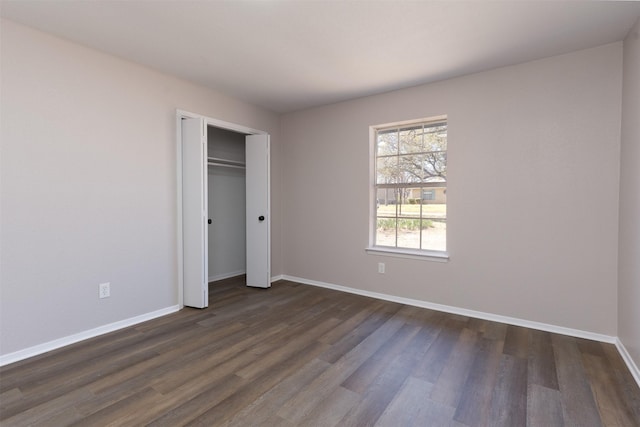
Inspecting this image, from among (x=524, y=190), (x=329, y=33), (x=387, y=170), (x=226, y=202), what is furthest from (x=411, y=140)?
(x=226, y=202)

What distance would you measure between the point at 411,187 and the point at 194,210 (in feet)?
8.48

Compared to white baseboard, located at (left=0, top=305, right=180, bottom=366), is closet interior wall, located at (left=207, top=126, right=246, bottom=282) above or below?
above

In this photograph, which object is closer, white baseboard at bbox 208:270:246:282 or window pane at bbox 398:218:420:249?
window pane at bbox 398:218:420:249

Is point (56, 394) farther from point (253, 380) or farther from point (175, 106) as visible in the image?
point (175, 106)

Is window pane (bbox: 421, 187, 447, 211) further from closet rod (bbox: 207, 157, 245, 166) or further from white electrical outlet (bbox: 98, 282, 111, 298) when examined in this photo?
white electrical outlet (bbox: 98, 282, 111, 298)

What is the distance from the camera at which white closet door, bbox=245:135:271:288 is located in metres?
4.22

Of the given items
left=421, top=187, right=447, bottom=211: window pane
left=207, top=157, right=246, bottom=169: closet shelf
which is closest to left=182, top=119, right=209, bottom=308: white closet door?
left=207, top=157, right=246, bottom=169: closet shelf

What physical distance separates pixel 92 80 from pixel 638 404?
4699mm

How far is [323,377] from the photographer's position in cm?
211

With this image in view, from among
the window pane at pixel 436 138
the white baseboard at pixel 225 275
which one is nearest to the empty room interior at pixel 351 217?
the window pane at pixel 436 138

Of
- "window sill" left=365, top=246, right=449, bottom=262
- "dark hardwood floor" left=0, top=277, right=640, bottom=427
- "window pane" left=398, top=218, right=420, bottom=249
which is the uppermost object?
"window pane" left=398, top=218, right=420, bottom=249

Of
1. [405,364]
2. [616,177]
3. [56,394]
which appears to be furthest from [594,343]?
[56,394]

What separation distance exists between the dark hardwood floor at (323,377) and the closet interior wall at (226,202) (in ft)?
5.62

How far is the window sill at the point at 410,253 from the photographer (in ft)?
11.3
